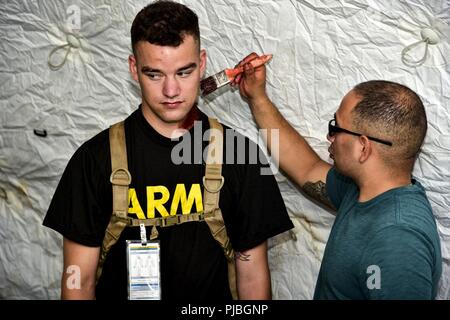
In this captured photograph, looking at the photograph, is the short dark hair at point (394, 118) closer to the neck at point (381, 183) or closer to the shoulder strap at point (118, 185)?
the neck at point (381, 183)

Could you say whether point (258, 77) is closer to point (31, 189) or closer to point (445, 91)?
point (445, 91)

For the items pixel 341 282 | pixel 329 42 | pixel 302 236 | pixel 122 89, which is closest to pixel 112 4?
pixel 122 89

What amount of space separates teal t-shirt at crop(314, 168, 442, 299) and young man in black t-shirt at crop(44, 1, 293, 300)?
22 cm

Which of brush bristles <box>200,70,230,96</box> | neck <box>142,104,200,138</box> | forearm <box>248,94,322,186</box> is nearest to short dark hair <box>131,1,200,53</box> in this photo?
neck <box>142,104,200,138</box>

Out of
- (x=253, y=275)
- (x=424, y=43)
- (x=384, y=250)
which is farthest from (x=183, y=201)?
(x=424, y=43)

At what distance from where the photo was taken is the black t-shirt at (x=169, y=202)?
183 cm

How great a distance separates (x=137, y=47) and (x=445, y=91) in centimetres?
82

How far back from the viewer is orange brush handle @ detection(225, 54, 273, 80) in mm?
2066

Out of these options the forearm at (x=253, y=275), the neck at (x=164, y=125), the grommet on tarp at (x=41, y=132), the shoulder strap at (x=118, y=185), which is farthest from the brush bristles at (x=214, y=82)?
the grommet on tarp at (x=41, y=132)

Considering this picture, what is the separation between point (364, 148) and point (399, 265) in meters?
0.33

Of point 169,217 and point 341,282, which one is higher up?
point 169,217

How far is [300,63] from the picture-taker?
2.07 m

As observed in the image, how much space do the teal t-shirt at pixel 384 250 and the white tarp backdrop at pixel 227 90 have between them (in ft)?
1.12

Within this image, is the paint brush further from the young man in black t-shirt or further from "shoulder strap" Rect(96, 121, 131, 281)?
"shoulder strap" Rect(96, 121, 131, 281)
